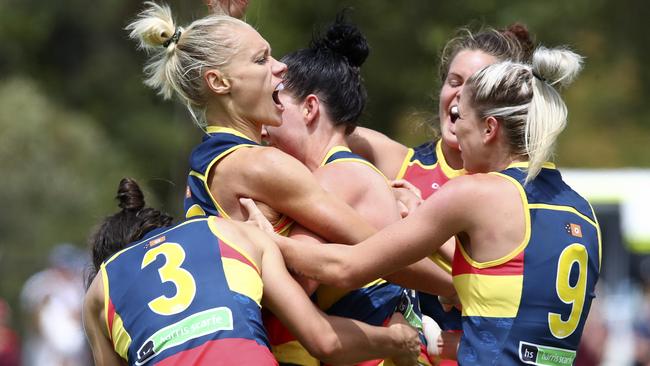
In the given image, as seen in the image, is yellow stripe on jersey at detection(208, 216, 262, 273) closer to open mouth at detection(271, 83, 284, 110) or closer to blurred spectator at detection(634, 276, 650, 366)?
open mouth at detection(271, 83, 284, 110)

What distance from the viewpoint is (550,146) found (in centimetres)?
374

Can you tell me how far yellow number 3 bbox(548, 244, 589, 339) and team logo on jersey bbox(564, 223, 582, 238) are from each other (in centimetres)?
4

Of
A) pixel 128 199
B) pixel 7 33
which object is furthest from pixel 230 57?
pixel 7 33

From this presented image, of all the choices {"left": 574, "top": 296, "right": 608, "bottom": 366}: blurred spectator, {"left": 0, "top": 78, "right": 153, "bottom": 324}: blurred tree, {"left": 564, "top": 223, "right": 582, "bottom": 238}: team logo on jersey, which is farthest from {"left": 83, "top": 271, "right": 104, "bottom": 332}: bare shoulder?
{"left": 0, "top": 78, "right": 153, "bottom": 324}: blurred tree

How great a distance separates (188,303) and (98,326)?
45 cm

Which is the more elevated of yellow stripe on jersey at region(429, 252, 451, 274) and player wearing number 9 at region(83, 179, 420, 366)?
yellow stripe on jersey at region(429, 252, 451, 274)

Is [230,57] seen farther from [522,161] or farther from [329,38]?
[522,161]

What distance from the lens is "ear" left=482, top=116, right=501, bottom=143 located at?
381 cm

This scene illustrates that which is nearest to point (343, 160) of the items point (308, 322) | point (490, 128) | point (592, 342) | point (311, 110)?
point (311, 110)

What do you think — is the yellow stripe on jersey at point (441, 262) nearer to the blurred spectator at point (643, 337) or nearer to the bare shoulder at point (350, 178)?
the bare shoulder at point (350, 178)

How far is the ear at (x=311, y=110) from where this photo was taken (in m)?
4.40

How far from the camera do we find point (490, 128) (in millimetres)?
3832

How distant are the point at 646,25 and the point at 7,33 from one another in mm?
13291

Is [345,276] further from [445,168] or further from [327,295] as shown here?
[445,168]
